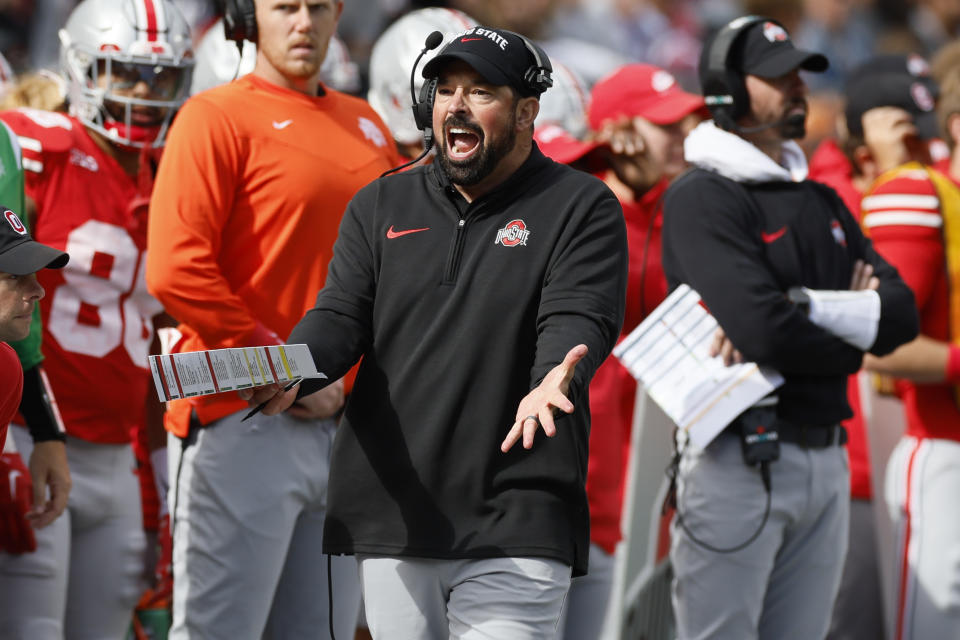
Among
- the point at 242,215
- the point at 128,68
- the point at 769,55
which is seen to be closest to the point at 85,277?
the point at 242,215

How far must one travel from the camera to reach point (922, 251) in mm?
4949

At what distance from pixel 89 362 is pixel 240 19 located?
3.99ft

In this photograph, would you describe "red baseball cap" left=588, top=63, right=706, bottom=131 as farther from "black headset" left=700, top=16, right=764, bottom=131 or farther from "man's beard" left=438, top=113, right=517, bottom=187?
"man's beard" left=438, top=113, right=517, bottom=187

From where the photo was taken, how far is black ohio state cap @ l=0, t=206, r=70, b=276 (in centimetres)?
343

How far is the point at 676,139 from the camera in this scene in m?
5.64

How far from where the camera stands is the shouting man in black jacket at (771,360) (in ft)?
13.6

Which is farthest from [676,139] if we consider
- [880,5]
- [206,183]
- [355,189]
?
[880,5]

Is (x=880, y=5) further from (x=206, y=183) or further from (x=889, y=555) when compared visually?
(x=206, y=183)

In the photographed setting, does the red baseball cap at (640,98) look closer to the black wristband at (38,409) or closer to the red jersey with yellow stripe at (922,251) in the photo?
the red jersey with yellow stripe at (922,251)

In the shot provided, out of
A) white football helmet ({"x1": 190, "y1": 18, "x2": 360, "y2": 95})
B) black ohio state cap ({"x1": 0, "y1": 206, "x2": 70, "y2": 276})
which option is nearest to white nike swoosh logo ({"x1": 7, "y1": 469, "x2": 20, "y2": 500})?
black ohio state cap ({"x1": 0, "y1": 206, "x2": 70, "y2": 276})

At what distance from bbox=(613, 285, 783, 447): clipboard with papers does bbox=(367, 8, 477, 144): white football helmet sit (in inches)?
75.4

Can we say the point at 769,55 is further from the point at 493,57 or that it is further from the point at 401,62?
the point at 401,62

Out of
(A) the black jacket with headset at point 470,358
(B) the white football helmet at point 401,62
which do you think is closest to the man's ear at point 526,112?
(A) the black jacket with headset at point 470,358

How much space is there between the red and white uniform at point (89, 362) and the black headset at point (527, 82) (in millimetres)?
1486
